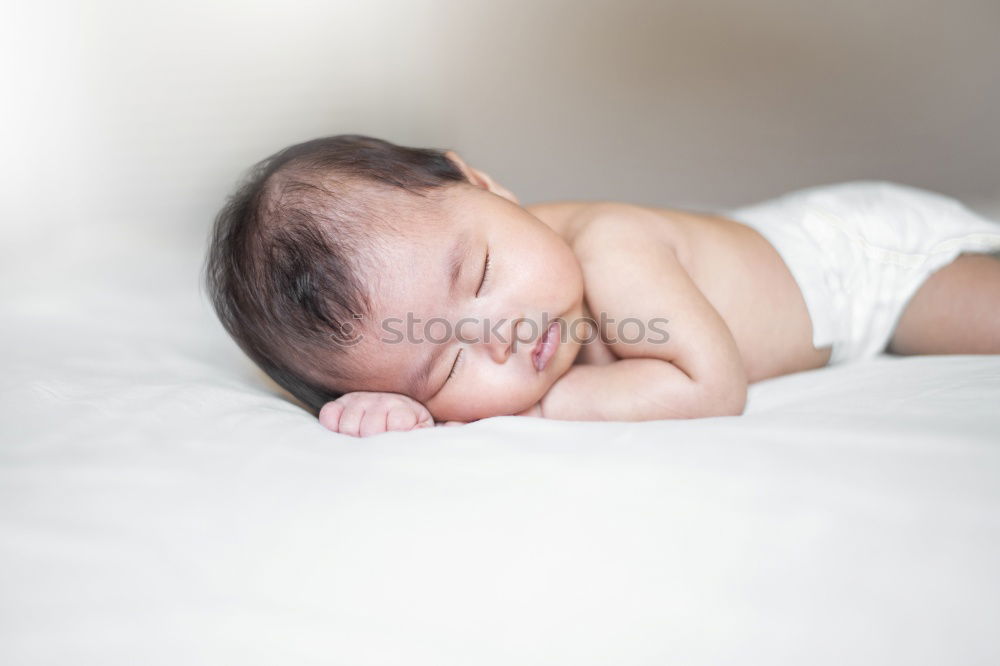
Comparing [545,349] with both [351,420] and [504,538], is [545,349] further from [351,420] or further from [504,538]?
[504,538]

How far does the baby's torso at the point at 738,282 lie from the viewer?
1313mm

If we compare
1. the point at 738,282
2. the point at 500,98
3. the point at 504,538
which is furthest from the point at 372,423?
the point at 500,98

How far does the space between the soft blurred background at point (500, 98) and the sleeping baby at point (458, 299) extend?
3.00ft

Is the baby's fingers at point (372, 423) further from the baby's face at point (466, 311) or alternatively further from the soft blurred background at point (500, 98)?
the soft blurred background at point (500, 98)

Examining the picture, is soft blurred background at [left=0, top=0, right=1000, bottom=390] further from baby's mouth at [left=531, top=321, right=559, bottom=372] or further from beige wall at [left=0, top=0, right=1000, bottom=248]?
baby's mouth at [left=531, top=321, right=559, bottom=372]

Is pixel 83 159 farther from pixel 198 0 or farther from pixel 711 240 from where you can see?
pixel 711 240

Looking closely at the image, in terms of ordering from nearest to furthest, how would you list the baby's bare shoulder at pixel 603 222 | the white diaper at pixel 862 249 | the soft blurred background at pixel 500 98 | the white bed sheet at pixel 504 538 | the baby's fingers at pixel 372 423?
the white bed sheet at pixel 504 538 < the baby's fingers at pixel 372 423 < the baby's bare shoulder at pixel 603 222 < the white diaper at pixel 862 249 < the soft blurred background at pixel 500 98

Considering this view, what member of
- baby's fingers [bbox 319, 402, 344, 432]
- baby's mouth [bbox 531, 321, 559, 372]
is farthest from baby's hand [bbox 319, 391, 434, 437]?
baby's mouth [bbox 531, 321, 559, 372]

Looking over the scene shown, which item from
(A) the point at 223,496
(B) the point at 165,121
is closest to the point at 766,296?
→ (A) the point at 223,496

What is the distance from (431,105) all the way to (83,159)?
0.98 meters

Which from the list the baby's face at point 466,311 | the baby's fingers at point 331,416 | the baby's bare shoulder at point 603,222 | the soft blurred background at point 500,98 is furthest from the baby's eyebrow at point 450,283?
the soft blurred background at point 500,98

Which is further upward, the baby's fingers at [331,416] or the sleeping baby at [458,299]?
the sleeping baby at [458,299]

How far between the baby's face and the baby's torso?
165 millimetres

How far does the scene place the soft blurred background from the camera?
2.13 m
